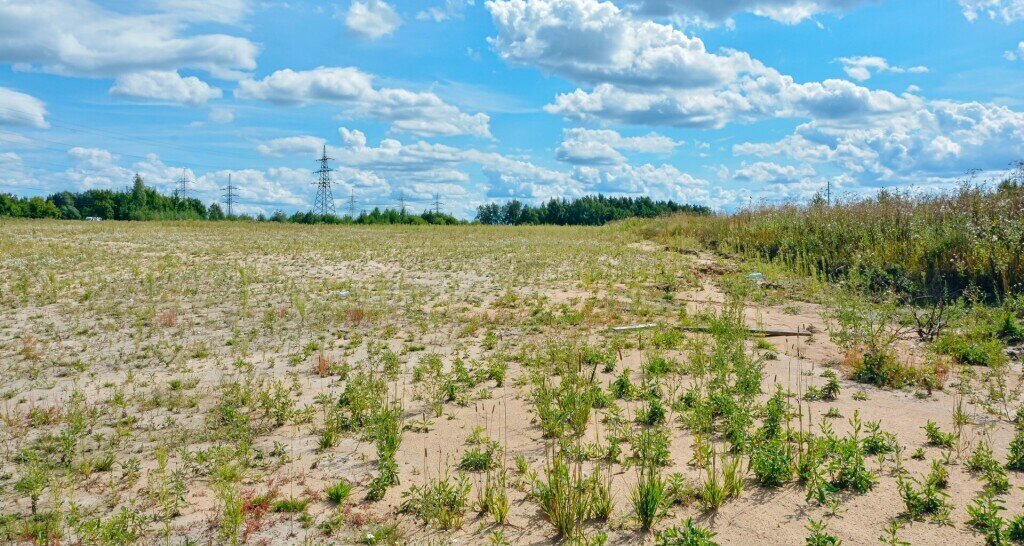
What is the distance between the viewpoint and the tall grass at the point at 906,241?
38.0 feet

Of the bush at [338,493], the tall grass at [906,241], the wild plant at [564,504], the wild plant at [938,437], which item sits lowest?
the bush at [338,493]

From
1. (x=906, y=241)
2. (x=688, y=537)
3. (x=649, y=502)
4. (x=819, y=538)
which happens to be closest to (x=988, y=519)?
(x=819, y=538)

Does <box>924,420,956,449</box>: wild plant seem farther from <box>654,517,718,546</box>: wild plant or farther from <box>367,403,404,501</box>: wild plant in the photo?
<box>367,403,404,501</box>: wild plant

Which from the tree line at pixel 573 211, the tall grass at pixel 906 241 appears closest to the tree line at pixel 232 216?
the tree line at pixel 573 211

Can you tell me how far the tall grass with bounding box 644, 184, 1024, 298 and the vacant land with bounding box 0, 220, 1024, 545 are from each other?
2330mm

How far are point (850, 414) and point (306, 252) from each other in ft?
61.8

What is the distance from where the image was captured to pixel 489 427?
20.0 feet

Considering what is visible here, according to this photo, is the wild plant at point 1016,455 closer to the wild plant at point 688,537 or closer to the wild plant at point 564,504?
the wild plant at point 688,537

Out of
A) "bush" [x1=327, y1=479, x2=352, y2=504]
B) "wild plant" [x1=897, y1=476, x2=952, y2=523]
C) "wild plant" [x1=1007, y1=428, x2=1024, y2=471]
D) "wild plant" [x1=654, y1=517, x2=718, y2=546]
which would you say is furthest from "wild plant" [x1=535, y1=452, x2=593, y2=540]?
"wild plant" [x1=1007, y1=428, x2=1024, y2=471]

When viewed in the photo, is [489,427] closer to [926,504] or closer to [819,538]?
[819,538]

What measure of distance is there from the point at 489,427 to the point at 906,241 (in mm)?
11733

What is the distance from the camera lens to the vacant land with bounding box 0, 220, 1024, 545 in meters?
4.32

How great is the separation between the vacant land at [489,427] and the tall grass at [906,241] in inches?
91.7

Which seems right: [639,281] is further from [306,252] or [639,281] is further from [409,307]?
[306,252]
